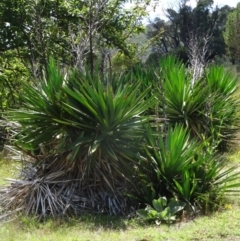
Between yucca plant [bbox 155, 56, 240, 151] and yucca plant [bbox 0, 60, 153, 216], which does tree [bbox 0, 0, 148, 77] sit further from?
yucca plant [bbox 0, 60, 153, 216]

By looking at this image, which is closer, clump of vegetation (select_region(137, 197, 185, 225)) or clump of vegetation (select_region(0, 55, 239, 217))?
clump of vegetation (select_region(137, 197, 185, 225))

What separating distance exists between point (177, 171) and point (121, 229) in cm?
119

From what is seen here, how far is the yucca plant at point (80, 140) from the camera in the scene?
19.6 ft

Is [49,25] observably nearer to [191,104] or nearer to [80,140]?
[191,104]

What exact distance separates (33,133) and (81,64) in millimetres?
1223

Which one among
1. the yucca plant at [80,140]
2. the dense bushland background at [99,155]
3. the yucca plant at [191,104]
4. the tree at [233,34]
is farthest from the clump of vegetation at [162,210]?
the tree at [233,34]

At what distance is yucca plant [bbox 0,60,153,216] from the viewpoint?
5.96 metres

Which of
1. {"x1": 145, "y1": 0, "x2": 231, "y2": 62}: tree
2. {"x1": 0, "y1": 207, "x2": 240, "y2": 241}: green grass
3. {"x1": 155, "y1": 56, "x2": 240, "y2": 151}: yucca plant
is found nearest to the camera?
{"x1": 0, "y1": 207, "x2": 240, "y2": 241}: green grass

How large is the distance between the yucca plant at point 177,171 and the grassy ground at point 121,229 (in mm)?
343

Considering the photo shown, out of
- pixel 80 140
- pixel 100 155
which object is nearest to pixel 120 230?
pixel 100 155

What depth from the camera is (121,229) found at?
5.30 metres

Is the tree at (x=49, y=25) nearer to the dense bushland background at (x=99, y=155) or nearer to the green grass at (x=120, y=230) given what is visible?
the dense bushland background at (x=99, y=155)

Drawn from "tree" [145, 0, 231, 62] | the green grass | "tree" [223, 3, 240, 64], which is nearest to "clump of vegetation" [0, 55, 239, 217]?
the green grass

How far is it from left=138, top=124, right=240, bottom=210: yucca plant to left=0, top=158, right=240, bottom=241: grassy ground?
343 mm
